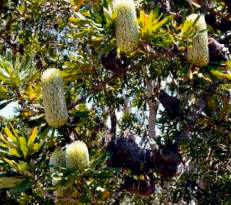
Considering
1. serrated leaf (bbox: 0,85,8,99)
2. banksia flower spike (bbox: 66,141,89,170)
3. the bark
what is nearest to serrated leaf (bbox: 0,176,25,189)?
banksia flower spike (bbox: 66,141,89,170)

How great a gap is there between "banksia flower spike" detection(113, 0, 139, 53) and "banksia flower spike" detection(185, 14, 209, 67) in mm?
466

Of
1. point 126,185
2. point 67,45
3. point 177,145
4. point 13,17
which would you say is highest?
point 13,17

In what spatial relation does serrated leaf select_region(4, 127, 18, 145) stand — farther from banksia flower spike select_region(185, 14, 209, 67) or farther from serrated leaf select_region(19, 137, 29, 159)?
banksia flower spike select_region(185, 14, 209, 67)

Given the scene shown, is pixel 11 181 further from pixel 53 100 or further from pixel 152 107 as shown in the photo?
pixel 152 107

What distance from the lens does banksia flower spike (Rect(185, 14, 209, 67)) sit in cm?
387

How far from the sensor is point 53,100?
12.7 feet

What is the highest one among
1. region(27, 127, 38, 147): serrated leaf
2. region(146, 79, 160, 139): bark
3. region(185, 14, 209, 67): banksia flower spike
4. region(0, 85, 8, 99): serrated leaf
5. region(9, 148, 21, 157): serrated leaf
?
region(185, 14, 209, 67): banksia flower spike

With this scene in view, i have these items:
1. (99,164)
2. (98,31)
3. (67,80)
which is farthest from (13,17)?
(99,164)

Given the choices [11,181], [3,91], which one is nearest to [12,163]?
[11,181]

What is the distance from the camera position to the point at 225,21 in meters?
5.02

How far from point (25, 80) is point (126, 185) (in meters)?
1.39

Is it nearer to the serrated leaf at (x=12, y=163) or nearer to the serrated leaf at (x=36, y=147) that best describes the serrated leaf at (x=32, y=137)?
the serrated leaf at (x=36, y=147)

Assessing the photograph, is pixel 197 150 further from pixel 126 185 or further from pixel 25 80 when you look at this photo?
pixel 25 80

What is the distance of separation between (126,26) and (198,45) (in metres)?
0.61
